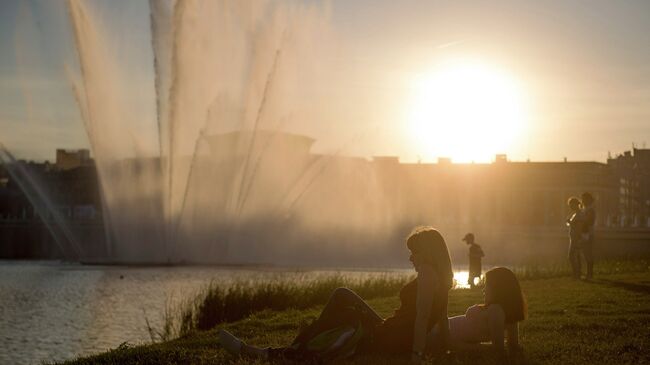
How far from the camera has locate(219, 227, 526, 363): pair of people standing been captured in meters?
10.4

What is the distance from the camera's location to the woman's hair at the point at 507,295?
11172mm

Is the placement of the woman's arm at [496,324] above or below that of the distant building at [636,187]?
below

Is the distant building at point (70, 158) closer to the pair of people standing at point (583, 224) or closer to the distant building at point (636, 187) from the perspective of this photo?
the distant building at point (636, 187)

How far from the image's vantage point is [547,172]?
421ft

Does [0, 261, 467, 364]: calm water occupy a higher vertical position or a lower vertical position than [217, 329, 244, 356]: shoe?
lower

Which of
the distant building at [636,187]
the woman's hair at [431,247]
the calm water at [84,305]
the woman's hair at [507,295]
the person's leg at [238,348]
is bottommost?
the calm water at [84,305]

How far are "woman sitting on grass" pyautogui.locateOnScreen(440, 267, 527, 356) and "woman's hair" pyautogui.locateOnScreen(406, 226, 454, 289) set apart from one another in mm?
1020

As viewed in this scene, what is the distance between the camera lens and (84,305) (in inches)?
1283

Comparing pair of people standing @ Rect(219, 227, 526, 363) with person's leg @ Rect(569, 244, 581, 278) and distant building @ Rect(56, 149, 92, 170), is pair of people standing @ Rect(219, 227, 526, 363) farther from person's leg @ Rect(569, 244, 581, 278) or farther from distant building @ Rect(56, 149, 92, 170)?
distant building @ Rect(56, 149, 92, 170)

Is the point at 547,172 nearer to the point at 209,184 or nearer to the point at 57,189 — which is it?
the point at 57,189

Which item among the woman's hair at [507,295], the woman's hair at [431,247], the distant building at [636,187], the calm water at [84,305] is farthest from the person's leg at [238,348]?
the distant building at [636,187]

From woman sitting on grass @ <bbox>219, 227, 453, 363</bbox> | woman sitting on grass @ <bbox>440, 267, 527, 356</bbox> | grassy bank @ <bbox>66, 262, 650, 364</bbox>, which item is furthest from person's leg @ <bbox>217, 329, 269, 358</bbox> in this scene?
woman sitting on grass @ <bbox>440, 267, 527, 356</bbox>

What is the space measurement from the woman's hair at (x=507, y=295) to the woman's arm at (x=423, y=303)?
113cm

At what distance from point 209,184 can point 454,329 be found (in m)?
48.1
